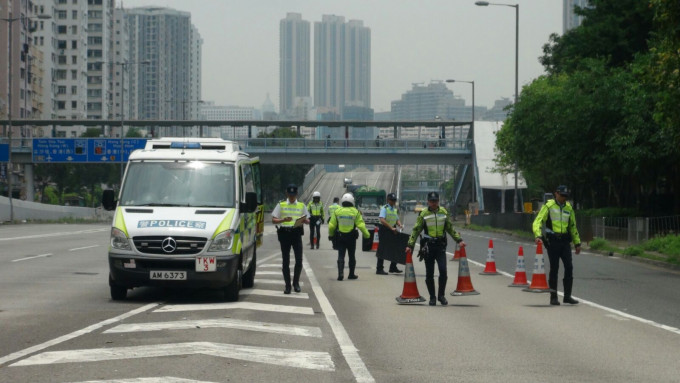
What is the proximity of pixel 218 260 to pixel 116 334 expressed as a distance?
3.83m

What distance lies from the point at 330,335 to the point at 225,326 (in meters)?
1.33

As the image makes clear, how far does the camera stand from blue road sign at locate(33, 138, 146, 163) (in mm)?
73312

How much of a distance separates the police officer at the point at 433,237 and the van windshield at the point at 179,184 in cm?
294

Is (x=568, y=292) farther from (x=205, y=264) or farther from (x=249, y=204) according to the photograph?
(x=205, y=264)

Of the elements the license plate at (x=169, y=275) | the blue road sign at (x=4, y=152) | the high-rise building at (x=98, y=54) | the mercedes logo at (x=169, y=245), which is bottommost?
the license plate at (x=169, y=275)

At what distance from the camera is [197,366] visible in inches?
373

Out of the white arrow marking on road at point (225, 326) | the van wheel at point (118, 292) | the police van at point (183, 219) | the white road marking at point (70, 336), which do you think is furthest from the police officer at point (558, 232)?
the van wheel at point (118, 292)

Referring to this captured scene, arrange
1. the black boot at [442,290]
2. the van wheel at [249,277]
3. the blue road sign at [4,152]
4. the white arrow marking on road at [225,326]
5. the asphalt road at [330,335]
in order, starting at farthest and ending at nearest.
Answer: the blue road sign at [4,152]
the van wheel at [249,277]
the black boot at [442,290]
the white arrow marking on road at [225,326]
the asphalt road at [330,335]

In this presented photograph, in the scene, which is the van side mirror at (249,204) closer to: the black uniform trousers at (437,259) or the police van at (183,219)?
the police van at (183,219)

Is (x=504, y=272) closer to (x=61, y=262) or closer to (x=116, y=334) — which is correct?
(x=61, y=262)

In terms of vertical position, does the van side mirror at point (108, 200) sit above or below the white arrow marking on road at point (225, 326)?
above

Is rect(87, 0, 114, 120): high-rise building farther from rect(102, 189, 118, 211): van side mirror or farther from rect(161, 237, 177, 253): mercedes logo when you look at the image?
rect(161, 237, 177, 253): mercedes logo

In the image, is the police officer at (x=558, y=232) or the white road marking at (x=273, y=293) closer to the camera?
the police officer at (x=558, y=232)

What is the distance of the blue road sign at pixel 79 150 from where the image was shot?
73.3m
